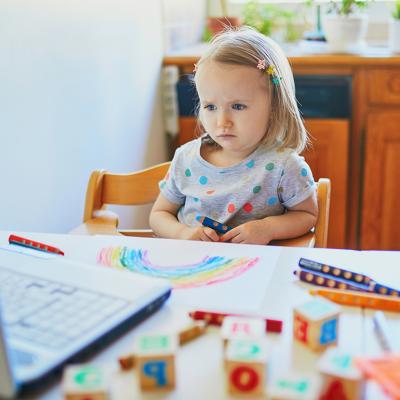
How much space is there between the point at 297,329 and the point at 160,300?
0.17 meters

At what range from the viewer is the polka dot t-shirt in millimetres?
1180

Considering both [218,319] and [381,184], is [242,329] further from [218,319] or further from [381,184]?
[381,184]

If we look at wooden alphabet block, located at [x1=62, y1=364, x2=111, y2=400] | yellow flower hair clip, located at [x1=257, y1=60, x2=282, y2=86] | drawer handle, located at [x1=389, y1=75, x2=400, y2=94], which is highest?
yellow flower hair clip, located at [x1=257, y1=60, x2=282, y2=86]

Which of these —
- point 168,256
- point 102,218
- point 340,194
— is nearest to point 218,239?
point 168,256

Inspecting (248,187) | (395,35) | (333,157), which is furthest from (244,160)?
(395,35)

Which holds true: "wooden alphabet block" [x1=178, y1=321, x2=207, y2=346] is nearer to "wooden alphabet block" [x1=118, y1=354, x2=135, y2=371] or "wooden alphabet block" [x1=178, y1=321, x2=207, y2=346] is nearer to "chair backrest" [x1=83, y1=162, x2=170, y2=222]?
"wooden alphabet block" [x1=118, y1=354, x2=135, y2=371]

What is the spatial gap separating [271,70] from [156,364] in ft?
2.37

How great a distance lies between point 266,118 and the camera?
1.18 m

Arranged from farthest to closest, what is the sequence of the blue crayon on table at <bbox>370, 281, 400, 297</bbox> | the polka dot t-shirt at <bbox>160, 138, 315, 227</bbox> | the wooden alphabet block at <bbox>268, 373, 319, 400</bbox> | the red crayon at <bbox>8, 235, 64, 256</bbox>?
the polka dot t-shirt at <bbox>160, 138, 315, 227</bbox> < the red crayon at <bbox>8, 235, 64, 256</bbox> < the blue crayon on table at <bbox>370, 281, 400, 297</bbox> < the wooden alphabet block at <bbox>268, 373, 319, 400</bbox>

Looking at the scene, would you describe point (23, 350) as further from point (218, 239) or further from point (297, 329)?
point (218, 239)

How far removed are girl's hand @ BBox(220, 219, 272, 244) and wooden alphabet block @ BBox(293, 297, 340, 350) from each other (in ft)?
1.38

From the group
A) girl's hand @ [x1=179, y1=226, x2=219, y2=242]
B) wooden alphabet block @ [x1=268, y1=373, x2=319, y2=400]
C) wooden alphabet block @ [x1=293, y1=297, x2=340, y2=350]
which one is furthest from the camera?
girl's hand @ [x1=179, y1=226, x2=219, y2=242]

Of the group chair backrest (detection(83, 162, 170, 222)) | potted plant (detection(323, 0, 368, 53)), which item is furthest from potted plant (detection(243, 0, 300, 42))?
chair backrest (detection(83, 162, 170, 222))

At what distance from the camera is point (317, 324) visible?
62 centimetres
